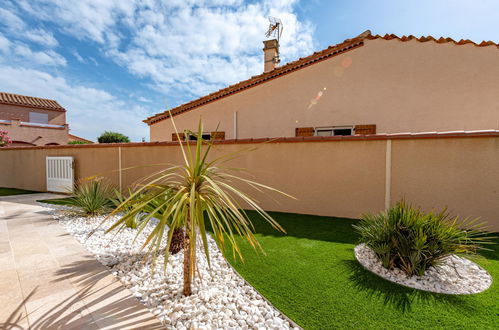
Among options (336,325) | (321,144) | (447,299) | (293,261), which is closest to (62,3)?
(321,144)

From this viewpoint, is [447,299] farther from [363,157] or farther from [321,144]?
[321,144]

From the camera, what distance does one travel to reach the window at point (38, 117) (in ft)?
82.2

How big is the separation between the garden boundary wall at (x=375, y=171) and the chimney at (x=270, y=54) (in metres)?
7.38

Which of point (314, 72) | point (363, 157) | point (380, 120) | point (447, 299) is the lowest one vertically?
point (447, 299)

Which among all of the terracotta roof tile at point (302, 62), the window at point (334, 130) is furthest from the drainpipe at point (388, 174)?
the terracotta roof tile at point (302, 62)

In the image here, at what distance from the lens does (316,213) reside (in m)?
6.19

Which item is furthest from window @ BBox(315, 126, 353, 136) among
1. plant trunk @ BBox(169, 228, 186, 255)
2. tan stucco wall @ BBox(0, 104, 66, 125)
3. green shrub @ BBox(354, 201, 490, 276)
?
tan stucco wall @ BBox(0, 104, 66, 125)

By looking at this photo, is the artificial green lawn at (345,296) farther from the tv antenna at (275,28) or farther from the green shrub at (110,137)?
the green shrub at (110,137)

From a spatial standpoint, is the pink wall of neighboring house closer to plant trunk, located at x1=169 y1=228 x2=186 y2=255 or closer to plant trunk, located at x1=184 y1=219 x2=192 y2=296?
plant trunk, located at x1=169 y1=228 x2=186 y2=255

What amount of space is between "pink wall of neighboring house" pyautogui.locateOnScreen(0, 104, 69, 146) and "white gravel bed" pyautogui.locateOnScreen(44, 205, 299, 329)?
25858mm

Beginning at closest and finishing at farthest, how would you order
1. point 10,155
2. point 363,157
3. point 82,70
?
1. point 363,157
2. point 10,155
3. point 82,70

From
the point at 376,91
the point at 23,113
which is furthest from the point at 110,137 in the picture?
the point at 376,91

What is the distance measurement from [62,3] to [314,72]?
8685 mm

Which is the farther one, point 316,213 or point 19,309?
point 316,213
